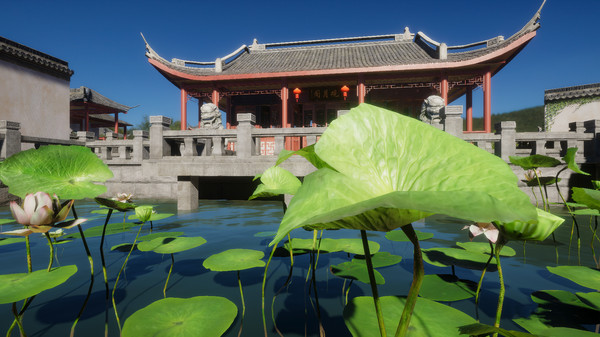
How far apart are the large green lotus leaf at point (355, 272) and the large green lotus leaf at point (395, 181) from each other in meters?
1.08

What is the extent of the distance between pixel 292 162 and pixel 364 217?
4.03 meters

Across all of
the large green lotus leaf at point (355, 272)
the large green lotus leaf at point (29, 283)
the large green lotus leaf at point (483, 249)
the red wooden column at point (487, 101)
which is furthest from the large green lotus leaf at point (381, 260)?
the red wooden column at point (487, 101)

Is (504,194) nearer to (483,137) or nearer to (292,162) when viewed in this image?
(292,162)

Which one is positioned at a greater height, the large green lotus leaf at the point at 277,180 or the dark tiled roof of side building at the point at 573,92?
the dark tiled roof of side building at the point at 573,92

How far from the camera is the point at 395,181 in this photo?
0.53 meters

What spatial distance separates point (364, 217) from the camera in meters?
0.45

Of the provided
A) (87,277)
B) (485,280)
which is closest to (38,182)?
(87,277)

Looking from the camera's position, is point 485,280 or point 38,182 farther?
point 485,280

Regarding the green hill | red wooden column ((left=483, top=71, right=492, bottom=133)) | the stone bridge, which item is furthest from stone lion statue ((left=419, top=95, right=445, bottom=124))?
the green hill

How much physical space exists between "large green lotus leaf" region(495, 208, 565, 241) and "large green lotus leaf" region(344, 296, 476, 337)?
446 mm

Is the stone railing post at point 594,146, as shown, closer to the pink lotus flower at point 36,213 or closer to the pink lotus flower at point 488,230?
the pink lotus flower at point 488,230

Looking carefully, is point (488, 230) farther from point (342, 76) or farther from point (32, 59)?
point (32, 59)

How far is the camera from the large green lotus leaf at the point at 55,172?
0.94m

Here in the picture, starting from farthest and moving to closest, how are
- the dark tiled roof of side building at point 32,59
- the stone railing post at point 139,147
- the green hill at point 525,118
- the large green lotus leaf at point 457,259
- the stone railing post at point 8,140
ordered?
the green hill at point 525,118
the dark tiled roof of side building at point 32,59
the stone railing post at point 139,147
the stone railing post at point 8,140
the large green lotus leaf at point 457,259
